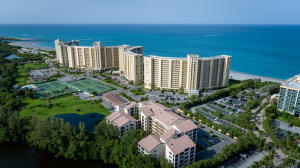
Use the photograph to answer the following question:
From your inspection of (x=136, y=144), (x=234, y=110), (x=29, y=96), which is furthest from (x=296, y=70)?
(x=29, y=96)

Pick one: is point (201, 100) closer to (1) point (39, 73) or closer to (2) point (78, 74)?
(2) point (78, 74)

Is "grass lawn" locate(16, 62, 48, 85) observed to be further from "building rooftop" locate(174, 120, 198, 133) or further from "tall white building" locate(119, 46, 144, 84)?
"building rooftop" locate(174, 120, 198, 133)

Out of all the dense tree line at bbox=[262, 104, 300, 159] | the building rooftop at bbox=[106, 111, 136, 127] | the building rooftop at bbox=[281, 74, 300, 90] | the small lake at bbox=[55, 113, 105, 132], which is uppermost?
the building rooftop at bbox=[281, 74, 300, 90]

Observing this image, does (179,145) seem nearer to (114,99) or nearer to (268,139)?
(268,139)

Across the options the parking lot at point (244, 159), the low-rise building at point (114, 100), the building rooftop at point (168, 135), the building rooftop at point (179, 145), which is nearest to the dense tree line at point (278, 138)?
the parking lot at point (244, 159)

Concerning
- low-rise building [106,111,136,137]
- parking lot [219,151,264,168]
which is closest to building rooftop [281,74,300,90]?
parking lot [219,151,264,168]

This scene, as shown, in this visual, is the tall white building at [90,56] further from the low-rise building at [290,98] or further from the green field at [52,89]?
the low-rise building at [290,98]

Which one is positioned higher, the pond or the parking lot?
the parking lot
